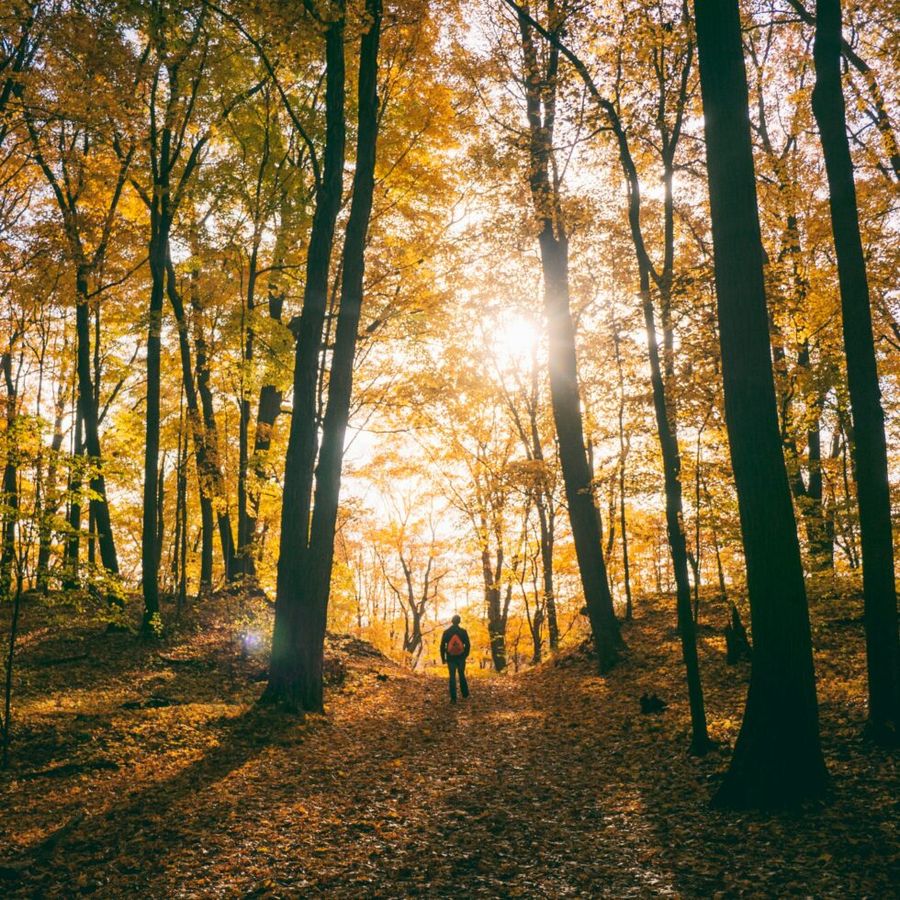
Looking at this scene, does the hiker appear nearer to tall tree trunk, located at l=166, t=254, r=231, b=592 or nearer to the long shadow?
the long shadow

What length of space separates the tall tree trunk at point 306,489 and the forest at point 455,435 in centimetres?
6

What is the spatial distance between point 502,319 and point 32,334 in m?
13.7

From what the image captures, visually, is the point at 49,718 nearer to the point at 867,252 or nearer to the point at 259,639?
the point at 259,639

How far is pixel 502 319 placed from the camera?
19.6 metres

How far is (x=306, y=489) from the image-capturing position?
9609mm

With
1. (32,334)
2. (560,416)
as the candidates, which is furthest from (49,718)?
(32,334)

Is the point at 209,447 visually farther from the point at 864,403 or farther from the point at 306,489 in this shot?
the point at 864,403

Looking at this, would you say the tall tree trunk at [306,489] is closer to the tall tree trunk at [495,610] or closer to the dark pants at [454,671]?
the dark pants at [454,671]

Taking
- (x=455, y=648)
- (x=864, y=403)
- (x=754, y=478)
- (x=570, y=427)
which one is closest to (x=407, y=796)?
(x=754, y=478)

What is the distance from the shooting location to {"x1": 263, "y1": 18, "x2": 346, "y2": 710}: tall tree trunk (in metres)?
9.31

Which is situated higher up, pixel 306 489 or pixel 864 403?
pixel 864 403

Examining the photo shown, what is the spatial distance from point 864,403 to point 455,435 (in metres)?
14.6

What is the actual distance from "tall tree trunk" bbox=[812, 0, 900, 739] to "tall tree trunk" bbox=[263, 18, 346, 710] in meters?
6.73

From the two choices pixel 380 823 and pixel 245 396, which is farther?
pixel 245 396
